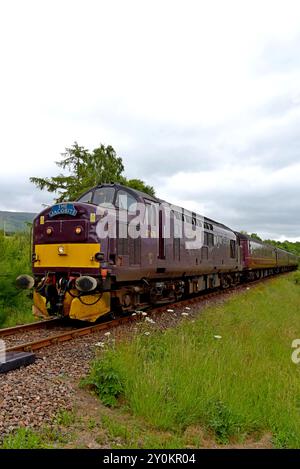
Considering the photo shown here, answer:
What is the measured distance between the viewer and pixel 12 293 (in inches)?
534

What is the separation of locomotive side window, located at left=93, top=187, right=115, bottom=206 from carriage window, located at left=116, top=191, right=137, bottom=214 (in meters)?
0.19

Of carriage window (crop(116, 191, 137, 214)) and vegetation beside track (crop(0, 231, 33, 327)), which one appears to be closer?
carriage window (crop(116, 191, 137, 214))

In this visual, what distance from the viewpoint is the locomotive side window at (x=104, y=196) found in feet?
35.8

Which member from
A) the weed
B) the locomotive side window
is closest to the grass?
the weed

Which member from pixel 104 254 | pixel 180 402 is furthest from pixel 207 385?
pixel 104 254

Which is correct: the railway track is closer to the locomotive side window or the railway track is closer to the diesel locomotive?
the diesel locomotive

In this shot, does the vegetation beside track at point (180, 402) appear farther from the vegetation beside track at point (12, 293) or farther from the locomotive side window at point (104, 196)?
the vegetation beside track at point (12, 293)

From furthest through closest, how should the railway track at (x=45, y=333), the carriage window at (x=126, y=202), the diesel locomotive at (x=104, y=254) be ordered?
the carriage window at (x=126, y=202), the diesel locomotive at (x=104, y=254), the railway track at (x=45, y=333)

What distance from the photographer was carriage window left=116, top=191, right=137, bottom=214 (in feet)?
35.7

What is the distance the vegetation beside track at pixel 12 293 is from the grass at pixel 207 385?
6.20 meters

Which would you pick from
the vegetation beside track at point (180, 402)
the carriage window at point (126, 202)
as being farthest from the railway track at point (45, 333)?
the carriage window at point (126, 202)

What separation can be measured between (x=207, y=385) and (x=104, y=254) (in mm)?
4596

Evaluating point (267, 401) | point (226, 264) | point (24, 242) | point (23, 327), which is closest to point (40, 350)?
point (23, 327)
